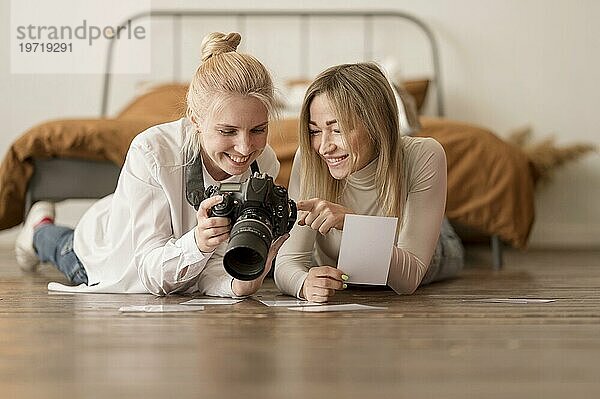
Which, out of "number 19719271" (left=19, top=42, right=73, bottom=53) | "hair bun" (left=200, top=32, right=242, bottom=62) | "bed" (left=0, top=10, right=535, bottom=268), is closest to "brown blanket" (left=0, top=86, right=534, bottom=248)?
"bed" (left=0, top=10, right=535, bottom=268)

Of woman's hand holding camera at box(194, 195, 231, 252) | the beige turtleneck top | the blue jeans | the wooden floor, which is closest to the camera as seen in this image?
the wooden floor

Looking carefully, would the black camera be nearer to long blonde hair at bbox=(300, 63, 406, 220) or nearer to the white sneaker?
long blonde hair at bbox=(300, 63, 406, 220)

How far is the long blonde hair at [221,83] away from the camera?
1659 millimetres

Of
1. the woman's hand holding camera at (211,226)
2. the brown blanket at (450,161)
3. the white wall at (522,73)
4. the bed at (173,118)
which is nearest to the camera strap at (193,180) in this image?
the woman's hand holding camera at (211,226)

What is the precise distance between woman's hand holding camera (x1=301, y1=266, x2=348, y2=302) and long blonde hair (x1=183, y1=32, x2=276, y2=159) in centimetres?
28

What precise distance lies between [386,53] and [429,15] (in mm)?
210

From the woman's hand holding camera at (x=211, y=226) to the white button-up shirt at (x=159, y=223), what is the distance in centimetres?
9

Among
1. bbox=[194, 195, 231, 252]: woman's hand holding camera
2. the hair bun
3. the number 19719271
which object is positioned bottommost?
bbox=[194, 195, 231, 252]: woman's hand holding camera

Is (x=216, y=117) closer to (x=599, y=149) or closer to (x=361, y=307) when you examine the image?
(x=361, y=307)

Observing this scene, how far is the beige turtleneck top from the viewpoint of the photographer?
1.76 metres

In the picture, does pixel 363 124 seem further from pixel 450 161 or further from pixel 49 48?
pixel 49 48

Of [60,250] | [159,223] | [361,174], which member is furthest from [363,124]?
[60,250]

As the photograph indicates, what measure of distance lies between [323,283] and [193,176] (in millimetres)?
299

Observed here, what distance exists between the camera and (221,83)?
1665 mm
